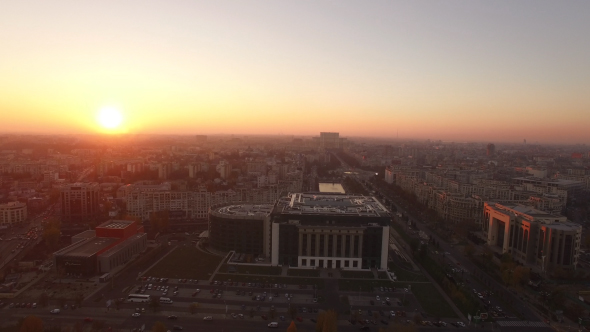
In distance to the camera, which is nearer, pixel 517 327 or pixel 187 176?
pixel 517 327

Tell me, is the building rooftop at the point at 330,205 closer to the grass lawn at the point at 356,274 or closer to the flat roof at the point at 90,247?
the grass lawn at the point at 356,274

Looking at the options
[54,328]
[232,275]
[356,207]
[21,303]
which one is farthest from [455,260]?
[21,303]

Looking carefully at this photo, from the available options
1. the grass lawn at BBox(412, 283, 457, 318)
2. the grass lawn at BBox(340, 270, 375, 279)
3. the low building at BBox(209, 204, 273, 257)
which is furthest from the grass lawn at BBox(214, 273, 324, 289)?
the grass lawn at BBox(412, 283, 457, 318)

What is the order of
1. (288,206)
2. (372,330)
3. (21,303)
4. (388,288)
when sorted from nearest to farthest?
(372,330) < (21,303) < (388,288) < (288,206)

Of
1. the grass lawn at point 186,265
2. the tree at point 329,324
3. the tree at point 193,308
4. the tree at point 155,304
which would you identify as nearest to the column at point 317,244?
the grass lawn at point 186,265

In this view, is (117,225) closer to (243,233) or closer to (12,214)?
(243,233)

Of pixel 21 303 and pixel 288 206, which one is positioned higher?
pixel 288 206

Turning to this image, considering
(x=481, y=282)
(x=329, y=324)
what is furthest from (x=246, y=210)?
(x=481, y=282)

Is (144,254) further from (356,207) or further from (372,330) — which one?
(372,330)

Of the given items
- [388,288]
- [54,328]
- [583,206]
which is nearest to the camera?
[54,328]
